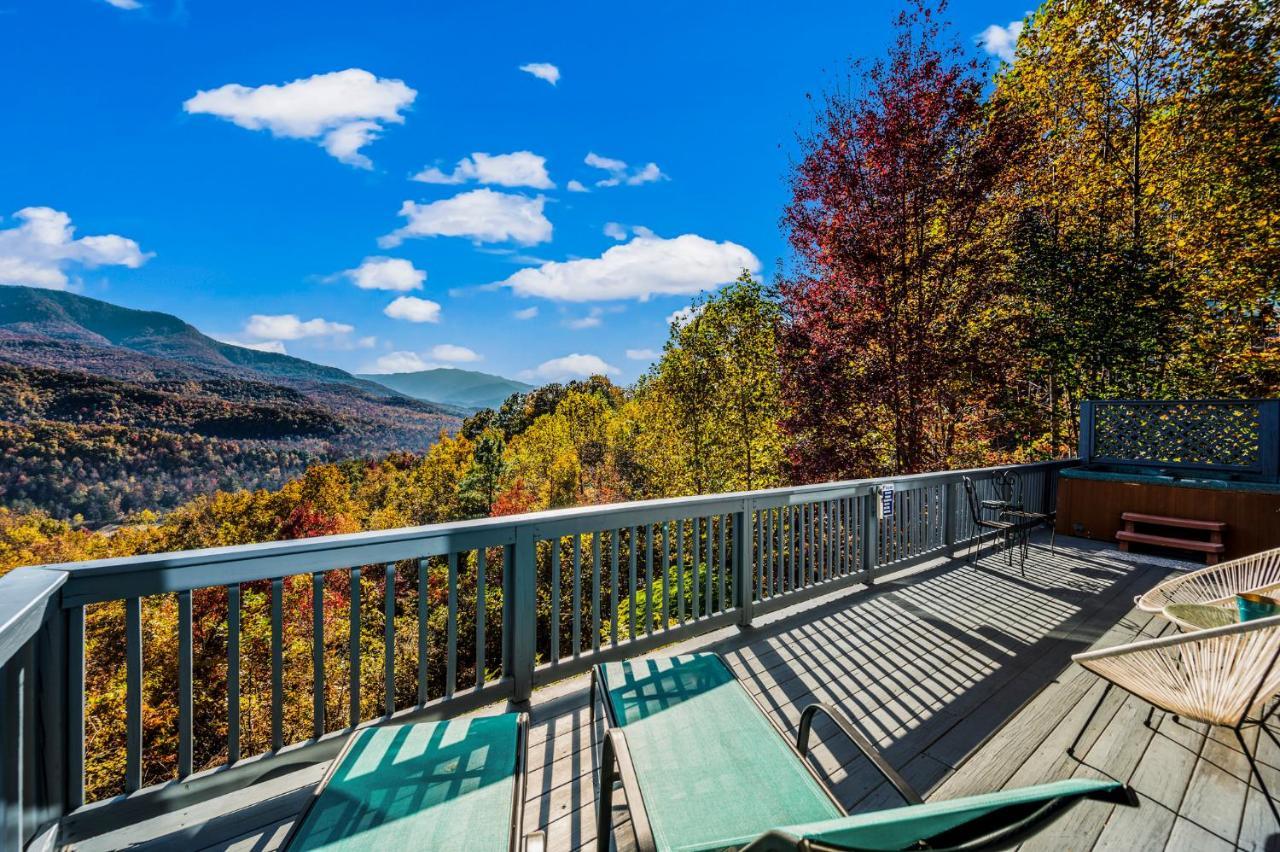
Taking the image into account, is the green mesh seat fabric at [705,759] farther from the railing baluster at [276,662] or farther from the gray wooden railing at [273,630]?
the railing baluster at [276,662]

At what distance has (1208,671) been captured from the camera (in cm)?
189

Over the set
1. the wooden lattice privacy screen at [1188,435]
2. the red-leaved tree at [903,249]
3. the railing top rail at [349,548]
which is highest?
the red-leaved tree at [903,249]

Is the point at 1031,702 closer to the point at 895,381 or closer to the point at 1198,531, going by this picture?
the point at 1198,531

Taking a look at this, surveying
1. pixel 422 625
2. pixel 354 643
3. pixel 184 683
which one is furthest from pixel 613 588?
pixel 184 683

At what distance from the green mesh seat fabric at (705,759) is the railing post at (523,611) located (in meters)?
0.60

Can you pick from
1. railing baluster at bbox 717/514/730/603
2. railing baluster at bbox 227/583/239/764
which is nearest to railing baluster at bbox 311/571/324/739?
railing baluster at bbox 227/583/239/764

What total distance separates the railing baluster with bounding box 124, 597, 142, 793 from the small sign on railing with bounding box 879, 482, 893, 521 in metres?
4.60

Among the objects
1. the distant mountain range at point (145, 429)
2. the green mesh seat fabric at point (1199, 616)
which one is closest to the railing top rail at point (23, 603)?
the green mesh seat fabric at point (1199, 616)

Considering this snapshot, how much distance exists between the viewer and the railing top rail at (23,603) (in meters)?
1.17

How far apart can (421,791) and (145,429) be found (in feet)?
220

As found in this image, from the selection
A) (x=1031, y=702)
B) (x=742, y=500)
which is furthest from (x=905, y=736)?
(x=742, y=500)

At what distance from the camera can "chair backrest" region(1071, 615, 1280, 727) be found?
1699 millimetres

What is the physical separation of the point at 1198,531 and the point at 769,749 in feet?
22.0

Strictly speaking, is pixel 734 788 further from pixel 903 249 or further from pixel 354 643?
pixel 903 249
